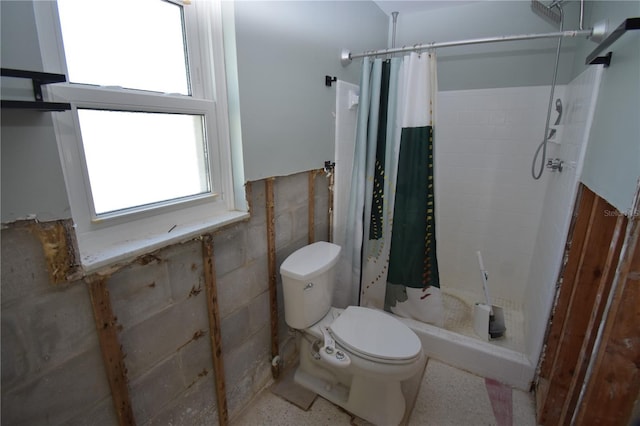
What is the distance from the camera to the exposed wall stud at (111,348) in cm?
90

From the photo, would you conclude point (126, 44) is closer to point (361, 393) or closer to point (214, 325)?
point (214, 325)

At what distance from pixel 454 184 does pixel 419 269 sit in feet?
2.88

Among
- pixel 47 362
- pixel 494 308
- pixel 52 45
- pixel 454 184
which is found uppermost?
pixel 52 45

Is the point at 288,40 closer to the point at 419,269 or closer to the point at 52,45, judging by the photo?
the point at 52,45

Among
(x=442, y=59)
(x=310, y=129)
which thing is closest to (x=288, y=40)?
(x=310, y=129)

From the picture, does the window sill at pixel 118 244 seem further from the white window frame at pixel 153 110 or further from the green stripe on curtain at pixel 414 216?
the green stripe on curtain at pixel 414 216

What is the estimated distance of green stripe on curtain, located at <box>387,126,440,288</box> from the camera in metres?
1.78

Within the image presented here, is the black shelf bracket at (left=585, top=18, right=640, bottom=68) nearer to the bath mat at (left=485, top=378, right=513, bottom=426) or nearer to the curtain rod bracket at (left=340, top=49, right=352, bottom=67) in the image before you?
the curtain rod bracket at (left=340, top=49, right=352, bottom=67)

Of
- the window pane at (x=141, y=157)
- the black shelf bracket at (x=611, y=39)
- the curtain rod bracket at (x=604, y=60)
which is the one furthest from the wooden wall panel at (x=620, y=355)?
the window pane at (x=141, y=157)

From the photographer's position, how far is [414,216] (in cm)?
187

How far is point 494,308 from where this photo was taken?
2088 mm

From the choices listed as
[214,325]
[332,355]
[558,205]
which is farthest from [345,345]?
[558,205]

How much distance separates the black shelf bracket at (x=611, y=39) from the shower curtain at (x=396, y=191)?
67 centimetres

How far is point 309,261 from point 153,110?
37.8 inches
